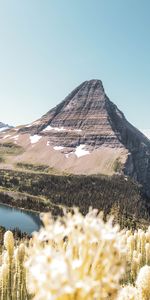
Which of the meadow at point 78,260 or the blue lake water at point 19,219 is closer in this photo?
the meadow at point 78,260

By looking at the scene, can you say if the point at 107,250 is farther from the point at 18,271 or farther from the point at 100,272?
the point at 18,271

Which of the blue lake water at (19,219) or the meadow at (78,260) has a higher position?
the meadow at (78,260)

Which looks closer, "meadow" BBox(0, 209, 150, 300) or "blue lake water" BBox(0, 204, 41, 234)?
"meadow" BBox(0, 209, 150, 300)

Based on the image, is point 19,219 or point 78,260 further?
point 19,219

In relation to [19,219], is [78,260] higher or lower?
higher

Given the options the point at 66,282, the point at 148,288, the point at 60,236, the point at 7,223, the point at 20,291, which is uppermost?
the point at 60,236

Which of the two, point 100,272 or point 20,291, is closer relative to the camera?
point 100,272

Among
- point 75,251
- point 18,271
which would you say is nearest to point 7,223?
point 18,271

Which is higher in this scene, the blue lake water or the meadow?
the meadow
